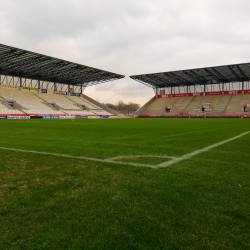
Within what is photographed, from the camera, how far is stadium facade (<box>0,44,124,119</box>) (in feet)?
135

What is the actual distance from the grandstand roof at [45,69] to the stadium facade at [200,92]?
39.4ft

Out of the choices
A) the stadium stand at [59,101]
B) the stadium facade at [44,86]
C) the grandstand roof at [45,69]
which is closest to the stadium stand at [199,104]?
the stadium facade at [44,86]

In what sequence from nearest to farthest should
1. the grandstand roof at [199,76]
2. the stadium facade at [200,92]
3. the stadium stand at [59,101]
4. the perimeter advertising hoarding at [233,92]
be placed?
1. the grandstand roof at [199,76]
2. the stadium facade at [200,92]
3. the stadium stand at [59,101]
4. the perimeter advertising hoarding at [233,92]

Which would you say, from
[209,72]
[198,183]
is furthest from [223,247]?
[209,72]

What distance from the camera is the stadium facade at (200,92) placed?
53.1 meters

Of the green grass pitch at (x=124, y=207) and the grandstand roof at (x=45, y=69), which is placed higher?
the grandstand roof at (x=45, y=69)

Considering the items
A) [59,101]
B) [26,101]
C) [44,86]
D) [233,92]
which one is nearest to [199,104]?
[233,92]

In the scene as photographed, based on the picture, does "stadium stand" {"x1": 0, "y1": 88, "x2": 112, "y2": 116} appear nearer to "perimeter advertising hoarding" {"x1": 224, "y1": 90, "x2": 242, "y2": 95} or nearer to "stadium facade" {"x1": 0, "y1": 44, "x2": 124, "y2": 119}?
"stadium facade" {"x1": 0, "y1": 44, "x2": 124, "y2": 119}

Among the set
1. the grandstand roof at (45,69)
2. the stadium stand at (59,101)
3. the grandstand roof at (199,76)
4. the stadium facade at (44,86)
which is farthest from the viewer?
the stadium stand at (59,101)

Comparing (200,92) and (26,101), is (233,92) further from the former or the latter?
(26,101)

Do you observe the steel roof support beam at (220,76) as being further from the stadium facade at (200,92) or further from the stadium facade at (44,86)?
the stadium facade at (44,86)

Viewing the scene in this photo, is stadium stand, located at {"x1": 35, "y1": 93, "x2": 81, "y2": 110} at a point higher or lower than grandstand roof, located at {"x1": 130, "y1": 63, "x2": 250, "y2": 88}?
lower

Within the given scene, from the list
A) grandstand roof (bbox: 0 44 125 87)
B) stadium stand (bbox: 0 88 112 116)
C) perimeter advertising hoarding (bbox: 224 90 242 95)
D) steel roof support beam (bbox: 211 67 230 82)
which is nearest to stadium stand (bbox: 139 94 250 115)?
perimeter advertising hoarding (bbox: 224 90 242 95)

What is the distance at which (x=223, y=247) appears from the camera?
1639 mm
